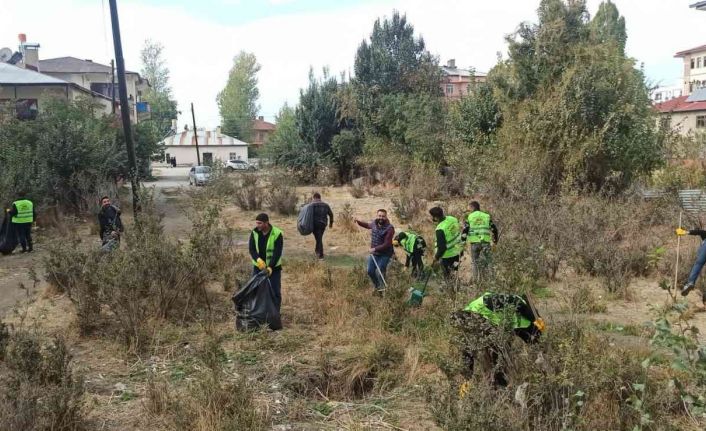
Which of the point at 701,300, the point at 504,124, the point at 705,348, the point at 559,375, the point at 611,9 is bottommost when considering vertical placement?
the point at 701,300

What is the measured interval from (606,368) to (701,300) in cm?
482

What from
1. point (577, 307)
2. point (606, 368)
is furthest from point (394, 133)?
point (606, 368)

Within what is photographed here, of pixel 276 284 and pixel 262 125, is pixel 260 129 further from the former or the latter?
pixel 276 284

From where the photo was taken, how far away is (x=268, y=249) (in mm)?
7277

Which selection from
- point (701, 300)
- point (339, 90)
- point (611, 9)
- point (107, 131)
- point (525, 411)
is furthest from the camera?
point (611, 9)

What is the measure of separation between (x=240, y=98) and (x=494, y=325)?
70386 mm

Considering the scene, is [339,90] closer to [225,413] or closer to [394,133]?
[394,133]

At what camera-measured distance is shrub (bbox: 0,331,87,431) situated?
4.08 meters

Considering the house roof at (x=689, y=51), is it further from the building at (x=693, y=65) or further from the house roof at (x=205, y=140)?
the house roof at (x=205, y=140)

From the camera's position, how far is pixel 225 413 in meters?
4.40

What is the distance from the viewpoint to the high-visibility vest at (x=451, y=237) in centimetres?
816

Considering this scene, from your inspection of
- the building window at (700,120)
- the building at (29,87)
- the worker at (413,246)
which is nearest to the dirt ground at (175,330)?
the worker at (413,246)

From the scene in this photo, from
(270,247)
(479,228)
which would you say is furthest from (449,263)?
(270,247)

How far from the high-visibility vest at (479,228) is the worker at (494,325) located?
4.11 metres
